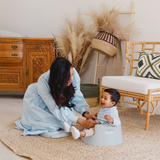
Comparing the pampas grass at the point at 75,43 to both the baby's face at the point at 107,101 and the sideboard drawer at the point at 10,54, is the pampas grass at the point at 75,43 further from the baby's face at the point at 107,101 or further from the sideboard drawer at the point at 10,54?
the baby's face at the point at 107,101

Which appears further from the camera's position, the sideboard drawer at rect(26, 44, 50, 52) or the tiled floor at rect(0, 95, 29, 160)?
the sideboard drawer at rect(26, 44, 50, 52)

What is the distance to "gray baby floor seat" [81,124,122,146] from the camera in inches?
60.2

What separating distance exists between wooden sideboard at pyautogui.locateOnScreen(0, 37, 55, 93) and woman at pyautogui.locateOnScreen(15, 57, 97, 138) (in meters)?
1.39

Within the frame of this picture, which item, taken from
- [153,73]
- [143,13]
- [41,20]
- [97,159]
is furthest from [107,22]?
[97,159]

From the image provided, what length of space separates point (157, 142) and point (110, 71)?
156 cm

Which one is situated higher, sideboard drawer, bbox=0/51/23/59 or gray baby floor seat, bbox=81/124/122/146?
sideboard drawer, bbox=0/51/23/59

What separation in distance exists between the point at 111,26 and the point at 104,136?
6.23 feet

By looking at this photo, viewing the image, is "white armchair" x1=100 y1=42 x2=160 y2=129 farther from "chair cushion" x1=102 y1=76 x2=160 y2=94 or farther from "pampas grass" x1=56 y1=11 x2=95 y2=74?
"pampas grass" x1=56 y1=11 x2=95 y2=74

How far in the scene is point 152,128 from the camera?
6.54 feet

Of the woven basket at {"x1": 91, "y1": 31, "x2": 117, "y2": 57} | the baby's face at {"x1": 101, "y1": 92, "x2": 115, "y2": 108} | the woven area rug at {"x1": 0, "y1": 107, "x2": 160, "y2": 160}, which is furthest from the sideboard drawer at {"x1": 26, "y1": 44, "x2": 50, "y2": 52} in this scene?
the baby's face at {"x1": 101, "y1": 92, "x2": 115, "y2": 108}

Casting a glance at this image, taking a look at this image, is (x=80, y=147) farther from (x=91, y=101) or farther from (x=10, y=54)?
(x=10, y=54)

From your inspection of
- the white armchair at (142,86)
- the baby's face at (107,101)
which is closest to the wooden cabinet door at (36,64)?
the white armchair at (142,86)

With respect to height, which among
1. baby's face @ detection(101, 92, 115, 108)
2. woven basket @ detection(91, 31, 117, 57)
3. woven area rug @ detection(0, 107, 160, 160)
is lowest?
woven area rug @ detection(0, 107, 160, 160)

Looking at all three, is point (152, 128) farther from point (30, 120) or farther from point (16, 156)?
point (16, 156)
